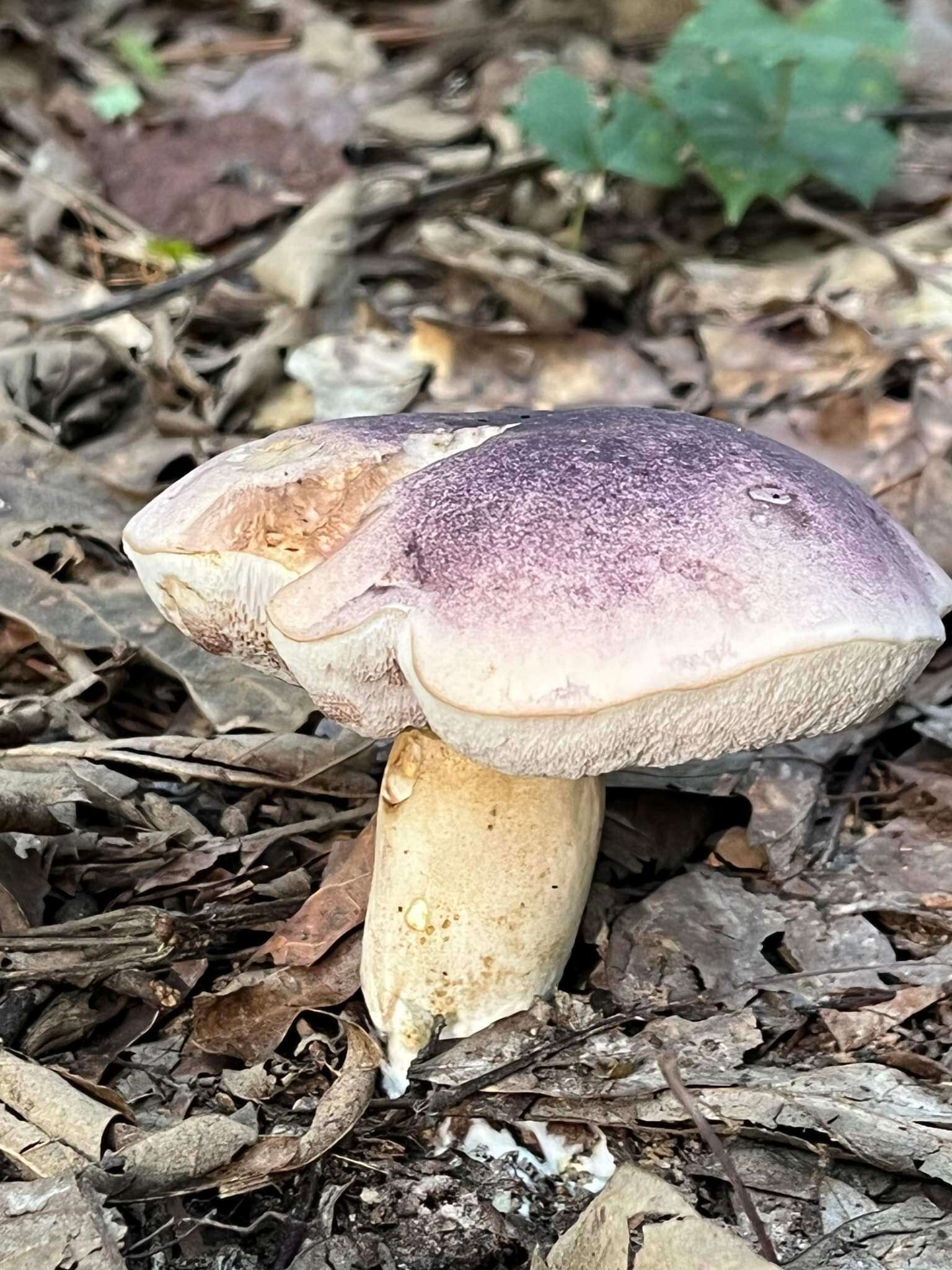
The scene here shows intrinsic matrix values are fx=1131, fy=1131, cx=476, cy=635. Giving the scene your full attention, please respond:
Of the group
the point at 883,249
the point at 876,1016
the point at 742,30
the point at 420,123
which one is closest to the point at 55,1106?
the point at 876,1016

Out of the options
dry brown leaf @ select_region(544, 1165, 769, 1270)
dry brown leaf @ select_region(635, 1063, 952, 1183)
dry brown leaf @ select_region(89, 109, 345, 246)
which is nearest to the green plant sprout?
dry brown leaf @ select_region(89, 109, 345, 246)

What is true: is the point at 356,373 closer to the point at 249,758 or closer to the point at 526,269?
the point at 526,269

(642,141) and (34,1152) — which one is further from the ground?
(642,141)

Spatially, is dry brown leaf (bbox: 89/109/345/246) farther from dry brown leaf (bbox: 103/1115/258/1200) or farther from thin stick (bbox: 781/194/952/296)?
dry brown leaf (bbox: 103/1115/258/1200)

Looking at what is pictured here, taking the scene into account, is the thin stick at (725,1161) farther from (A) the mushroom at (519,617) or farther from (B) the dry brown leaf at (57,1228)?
(B) the dry brown leaf at (57,1228)

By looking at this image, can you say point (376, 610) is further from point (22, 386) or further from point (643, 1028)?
point (22, 386)

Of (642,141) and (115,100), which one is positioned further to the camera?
(115,100)

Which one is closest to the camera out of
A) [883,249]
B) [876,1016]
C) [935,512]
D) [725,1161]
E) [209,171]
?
[725,1161]
